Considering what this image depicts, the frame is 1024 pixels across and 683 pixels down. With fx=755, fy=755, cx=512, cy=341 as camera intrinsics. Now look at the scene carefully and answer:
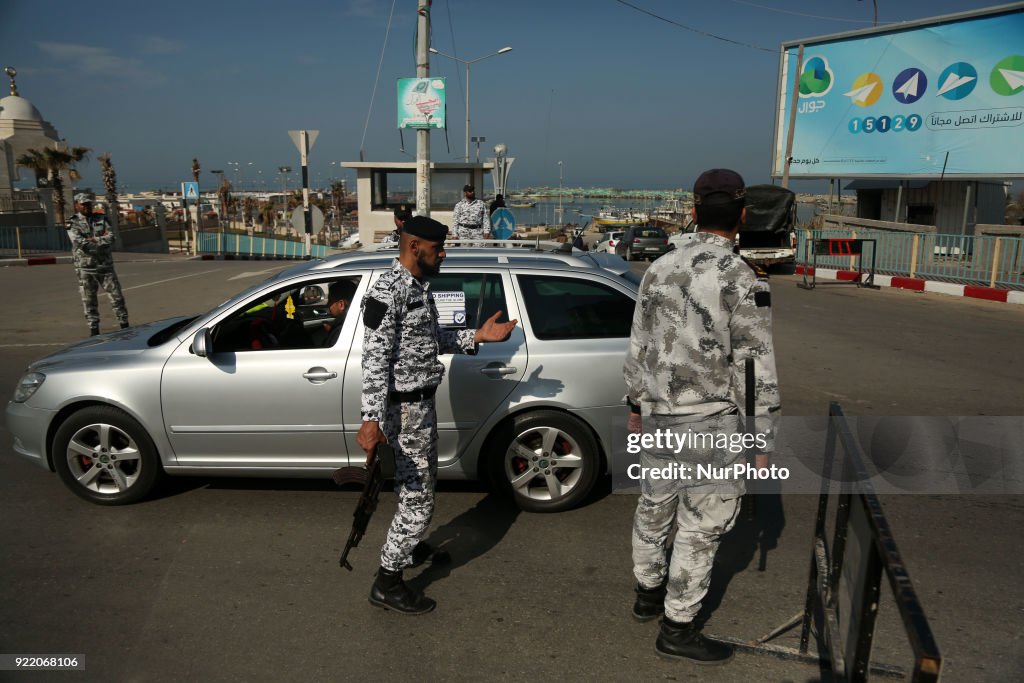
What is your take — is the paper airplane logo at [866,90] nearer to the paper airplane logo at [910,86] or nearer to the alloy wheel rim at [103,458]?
the paper airplane logo at [910,86]

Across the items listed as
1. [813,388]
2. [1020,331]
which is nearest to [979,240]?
[1020,331]

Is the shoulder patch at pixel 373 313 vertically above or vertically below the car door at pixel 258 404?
above

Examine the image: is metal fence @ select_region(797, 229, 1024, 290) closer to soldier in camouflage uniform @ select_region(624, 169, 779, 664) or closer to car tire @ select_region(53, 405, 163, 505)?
soldier in camouflage uniform @ select_region(624, 169, 779, 664)

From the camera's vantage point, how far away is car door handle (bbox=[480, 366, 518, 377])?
4586 mm

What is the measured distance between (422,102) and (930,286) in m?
11.9

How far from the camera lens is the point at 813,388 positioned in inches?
312

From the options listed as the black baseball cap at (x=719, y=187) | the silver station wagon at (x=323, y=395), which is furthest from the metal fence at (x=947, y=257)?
the black baseball cap at (x=719, y=187)

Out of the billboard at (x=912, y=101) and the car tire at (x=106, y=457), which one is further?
the billboard at (x=912, y=101)

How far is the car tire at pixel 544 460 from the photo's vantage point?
4633 millimetres

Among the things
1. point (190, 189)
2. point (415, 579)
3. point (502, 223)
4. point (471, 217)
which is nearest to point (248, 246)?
point (190, 189)

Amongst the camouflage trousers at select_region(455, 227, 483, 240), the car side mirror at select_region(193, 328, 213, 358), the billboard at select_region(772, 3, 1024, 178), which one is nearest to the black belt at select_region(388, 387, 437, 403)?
the car side mirror at select_region(193, 328, 213, 358)

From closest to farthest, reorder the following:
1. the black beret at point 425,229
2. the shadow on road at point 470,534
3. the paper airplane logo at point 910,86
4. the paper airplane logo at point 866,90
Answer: the black beret at point 425,229
the shadow on road at point 470,534
the paper airplane logo at point 910,86
the paper airplane logo at point 866,90

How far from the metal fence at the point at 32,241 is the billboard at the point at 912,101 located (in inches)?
1092

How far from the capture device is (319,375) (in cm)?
457
